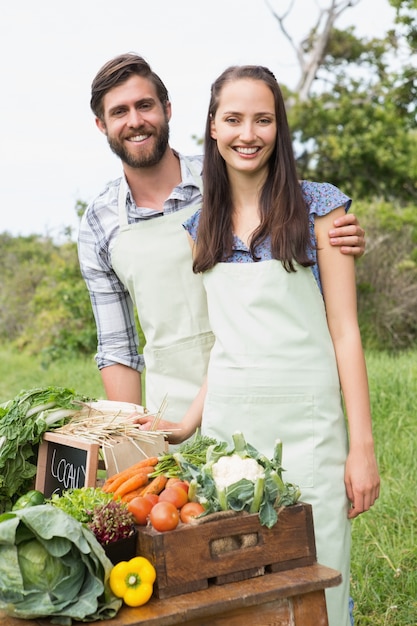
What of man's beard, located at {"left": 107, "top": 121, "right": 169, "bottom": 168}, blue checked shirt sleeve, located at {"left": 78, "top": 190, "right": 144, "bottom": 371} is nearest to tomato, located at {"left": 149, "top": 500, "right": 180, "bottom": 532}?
blue checked shirt sleeve, located at {"left": 78, "top": 190, "right": 144, "bottom": 371}

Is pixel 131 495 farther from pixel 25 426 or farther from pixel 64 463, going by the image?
pixel 25 426

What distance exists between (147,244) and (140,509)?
1.56 m

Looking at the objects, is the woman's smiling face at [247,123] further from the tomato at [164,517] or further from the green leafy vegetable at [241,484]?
the tomato at [164,517]

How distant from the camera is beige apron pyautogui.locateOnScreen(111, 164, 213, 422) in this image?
343 centimetres

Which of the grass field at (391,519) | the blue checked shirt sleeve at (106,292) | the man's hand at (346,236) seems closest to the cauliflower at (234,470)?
the man's hand at (346,236)

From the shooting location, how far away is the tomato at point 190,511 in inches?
82.5

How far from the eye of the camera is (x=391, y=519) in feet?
17.4

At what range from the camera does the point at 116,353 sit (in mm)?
3734

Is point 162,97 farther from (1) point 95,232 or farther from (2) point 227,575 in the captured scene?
(2) point 227,575

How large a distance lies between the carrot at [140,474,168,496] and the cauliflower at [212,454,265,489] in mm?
158

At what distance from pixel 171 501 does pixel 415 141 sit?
18.4 meters

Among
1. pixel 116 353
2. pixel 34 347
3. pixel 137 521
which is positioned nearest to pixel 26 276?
pixel 34 347

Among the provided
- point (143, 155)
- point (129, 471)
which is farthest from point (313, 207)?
point (129, 471)

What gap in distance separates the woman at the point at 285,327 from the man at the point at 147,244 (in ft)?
1.57
